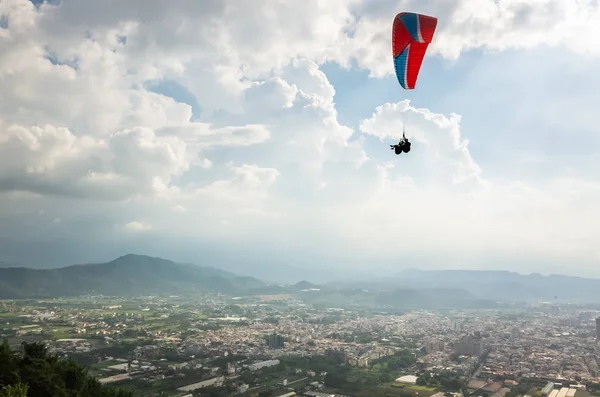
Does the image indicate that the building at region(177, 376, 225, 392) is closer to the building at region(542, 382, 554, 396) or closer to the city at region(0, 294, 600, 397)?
the city at region(0, 294, 600, 397)

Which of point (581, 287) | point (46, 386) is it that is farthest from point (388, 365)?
point (581, 287)

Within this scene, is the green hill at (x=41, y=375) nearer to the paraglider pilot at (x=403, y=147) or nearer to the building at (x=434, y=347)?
the paraglider pilot at (x=403, y=147)

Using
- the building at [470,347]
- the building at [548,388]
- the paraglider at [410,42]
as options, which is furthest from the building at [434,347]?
the paraglider at [410,42]

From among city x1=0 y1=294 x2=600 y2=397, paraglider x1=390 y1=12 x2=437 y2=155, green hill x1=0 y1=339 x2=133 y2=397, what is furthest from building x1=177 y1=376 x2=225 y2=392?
paraglider x1=390 y1=12 x2=437 y2=155

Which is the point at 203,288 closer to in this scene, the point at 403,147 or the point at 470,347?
the point at 470,347

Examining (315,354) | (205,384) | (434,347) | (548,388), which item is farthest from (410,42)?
(434,347)

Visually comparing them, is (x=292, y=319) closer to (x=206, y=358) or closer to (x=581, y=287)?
(x=206, y=358)
